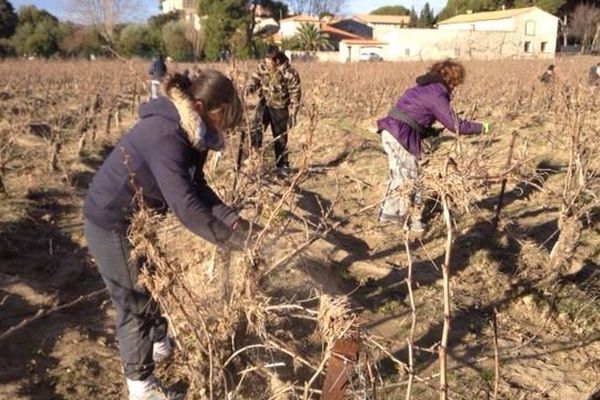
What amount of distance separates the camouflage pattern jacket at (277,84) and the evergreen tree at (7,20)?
29100mm

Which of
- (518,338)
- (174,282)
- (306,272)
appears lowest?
(518,338)

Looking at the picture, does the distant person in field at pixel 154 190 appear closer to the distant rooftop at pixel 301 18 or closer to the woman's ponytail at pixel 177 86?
the woman's ponytail at pixel 177 86

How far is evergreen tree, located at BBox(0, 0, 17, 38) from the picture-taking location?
30.8 m

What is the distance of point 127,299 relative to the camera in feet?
8.23

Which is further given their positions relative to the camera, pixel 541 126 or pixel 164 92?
pixel 541 126

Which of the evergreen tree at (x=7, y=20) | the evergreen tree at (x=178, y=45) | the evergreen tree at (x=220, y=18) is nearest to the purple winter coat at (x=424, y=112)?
the evergreen tree at (x=178, y=45)

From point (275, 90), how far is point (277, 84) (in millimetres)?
152

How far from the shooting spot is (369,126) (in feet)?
36.8

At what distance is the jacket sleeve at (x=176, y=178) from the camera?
2.19 meters

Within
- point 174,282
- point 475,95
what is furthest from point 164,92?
point 475,95

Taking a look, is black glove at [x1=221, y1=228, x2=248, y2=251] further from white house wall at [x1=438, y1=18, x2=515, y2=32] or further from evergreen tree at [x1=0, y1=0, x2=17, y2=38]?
white house wall at [x1=438, y1=18, x2=515, y2=32]

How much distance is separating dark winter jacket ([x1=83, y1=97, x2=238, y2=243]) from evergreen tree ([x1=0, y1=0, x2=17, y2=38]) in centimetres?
3292

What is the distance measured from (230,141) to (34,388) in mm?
1558

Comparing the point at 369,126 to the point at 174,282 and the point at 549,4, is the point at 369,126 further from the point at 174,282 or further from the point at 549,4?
the point at 549,4
